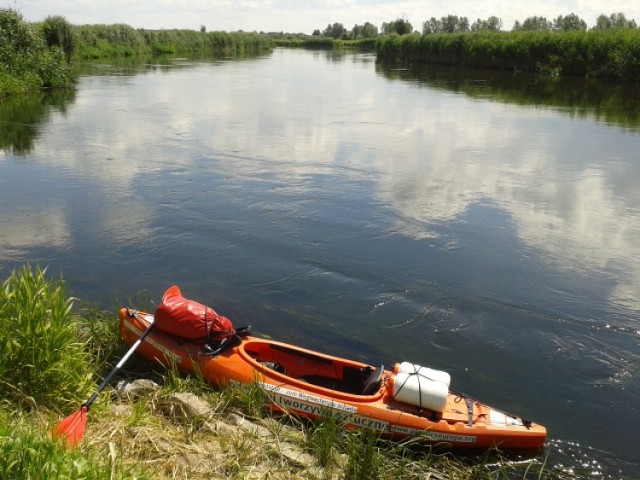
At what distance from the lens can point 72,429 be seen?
3428 millimetres

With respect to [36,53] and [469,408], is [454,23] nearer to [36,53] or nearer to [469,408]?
[36,53]

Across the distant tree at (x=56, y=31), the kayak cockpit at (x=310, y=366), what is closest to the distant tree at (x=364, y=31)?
the distant tree at (x=56, y=31)

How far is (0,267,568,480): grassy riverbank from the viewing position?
11.6 ft

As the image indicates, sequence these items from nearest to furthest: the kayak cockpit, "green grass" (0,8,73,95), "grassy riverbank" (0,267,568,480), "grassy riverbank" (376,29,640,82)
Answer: "grassy riverbank" (0,267,568,480) → the kayak cockpit → "green grass" (0,8,73,95) → "grassy riverbank" (376,29,640,82)

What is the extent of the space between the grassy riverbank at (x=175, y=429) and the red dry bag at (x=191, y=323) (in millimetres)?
409

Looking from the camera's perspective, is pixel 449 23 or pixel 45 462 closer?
pixel 45 462

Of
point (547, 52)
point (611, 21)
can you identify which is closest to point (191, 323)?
point (547, 52)

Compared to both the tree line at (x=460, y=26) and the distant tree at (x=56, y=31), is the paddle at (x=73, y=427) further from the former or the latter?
the tree line at (x=460, y=26)

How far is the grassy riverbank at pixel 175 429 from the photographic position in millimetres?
3541

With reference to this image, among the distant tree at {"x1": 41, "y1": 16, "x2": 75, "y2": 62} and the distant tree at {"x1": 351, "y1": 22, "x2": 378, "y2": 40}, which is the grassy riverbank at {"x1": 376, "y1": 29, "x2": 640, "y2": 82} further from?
the distant tree at {"x1": 351, "y1": 22, "x2": 378, "y2": 40}

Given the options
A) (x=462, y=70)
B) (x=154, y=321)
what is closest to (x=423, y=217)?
(x=154, y=321)

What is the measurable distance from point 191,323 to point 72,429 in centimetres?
159

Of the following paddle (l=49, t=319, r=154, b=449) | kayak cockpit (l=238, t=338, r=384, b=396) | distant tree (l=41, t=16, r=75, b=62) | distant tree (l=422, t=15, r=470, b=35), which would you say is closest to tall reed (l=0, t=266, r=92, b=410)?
paddle (l=49, t=319, r=154, b=449)

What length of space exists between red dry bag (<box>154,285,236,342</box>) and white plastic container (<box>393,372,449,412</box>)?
149 centimetres
